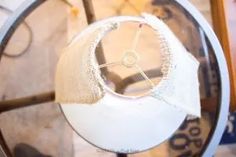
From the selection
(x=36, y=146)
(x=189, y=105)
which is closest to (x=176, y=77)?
(x=189, y=105)

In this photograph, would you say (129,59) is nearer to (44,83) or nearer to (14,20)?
(14,20)

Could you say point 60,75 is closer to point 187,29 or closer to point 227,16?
point 187,29

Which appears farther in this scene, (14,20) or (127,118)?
(14,20)

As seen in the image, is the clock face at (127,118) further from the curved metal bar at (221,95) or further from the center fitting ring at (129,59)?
the curved metal bar at (221,95)

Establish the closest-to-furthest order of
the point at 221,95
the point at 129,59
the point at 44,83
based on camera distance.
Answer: the point at 129,59
the point at 221,95
the point at 44,83

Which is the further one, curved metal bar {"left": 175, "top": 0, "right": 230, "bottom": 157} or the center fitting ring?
curved metal bar {"left": 175, "top": 0, "right": 230, "bottom": 157}

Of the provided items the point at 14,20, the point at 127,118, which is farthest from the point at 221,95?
the point at 14,20

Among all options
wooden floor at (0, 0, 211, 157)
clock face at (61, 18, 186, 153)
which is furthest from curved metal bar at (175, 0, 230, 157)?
wooden floor at (0, 0, 211, 157)

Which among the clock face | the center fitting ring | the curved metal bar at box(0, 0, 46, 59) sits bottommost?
the clock face

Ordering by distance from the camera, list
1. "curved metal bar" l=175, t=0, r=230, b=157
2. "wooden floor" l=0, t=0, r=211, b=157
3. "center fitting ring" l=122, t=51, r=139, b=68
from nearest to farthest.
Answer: "center fitting ring" l=122, t=51, r=139, b=68 → "curved metal bar" l=175, t=0, r=230, b=157 → "wooden floor" l=0, t=0, r=211, b=157

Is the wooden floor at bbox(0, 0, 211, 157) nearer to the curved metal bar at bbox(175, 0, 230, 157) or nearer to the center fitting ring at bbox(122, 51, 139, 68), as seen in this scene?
the curved metal bar at bbox(175, 0, 230, 157)

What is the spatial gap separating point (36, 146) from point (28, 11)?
0.38m

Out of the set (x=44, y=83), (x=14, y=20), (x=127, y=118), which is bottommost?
(x=127, y=118)

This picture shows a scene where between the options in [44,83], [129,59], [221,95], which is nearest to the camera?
[129,59]
